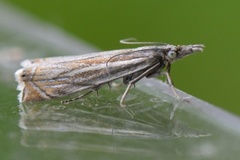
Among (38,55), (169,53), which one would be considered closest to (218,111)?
(169,53)

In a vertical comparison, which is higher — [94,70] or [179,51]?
[179,51]

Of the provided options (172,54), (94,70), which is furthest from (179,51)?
(94,70)

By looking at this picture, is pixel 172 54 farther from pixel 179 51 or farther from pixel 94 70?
pixel 94 70

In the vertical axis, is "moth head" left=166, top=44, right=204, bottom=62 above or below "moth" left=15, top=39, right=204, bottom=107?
above

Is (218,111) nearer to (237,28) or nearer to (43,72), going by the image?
(43,72)

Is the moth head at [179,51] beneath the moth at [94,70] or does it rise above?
above

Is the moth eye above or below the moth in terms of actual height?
above
